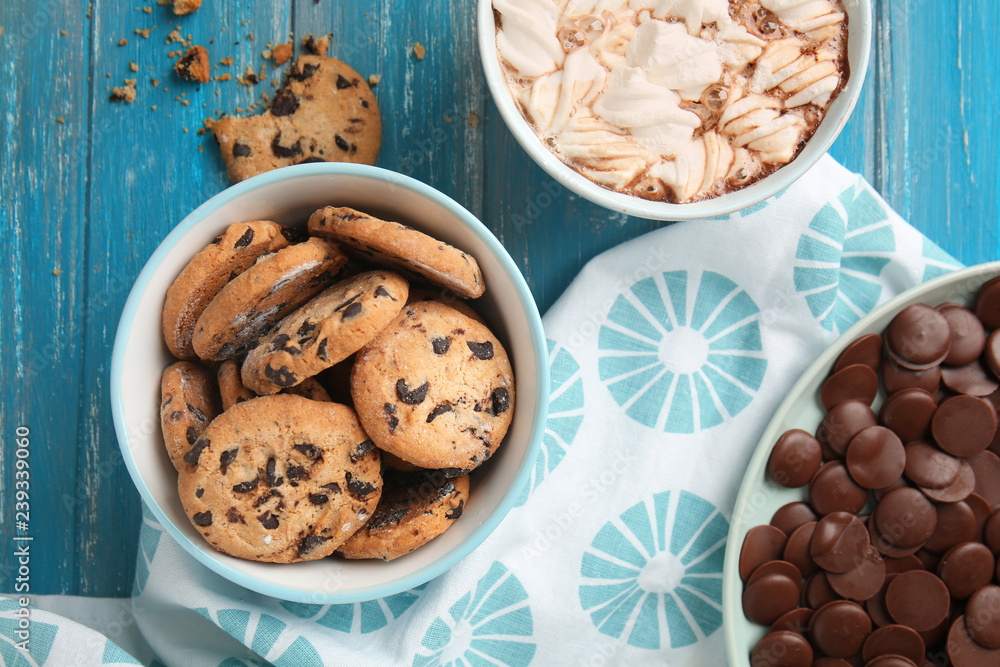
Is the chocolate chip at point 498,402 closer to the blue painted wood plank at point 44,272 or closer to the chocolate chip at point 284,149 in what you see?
the chocolate chip at point 284,149

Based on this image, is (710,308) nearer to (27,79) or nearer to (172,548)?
(172,548)

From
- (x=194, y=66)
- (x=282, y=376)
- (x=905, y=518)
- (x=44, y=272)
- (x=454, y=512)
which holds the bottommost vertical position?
(x=905, y=518)

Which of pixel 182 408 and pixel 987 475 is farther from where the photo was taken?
pixel 987 475

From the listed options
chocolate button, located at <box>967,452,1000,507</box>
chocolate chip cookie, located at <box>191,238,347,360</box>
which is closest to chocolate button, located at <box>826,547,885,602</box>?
chocolate button, located at <box>967,452,1000,507</box>

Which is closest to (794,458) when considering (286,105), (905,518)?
(905,518)

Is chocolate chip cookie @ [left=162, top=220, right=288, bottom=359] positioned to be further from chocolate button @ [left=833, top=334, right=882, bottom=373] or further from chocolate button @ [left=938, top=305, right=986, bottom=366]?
chocolate button @ [left=938, top=305, right=986, bottom=366]

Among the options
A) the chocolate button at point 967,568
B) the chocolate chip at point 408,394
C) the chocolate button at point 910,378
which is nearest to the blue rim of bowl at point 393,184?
the chocolate chip at point 408,394

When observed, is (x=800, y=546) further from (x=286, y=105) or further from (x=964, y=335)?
(x=286, y=105)
